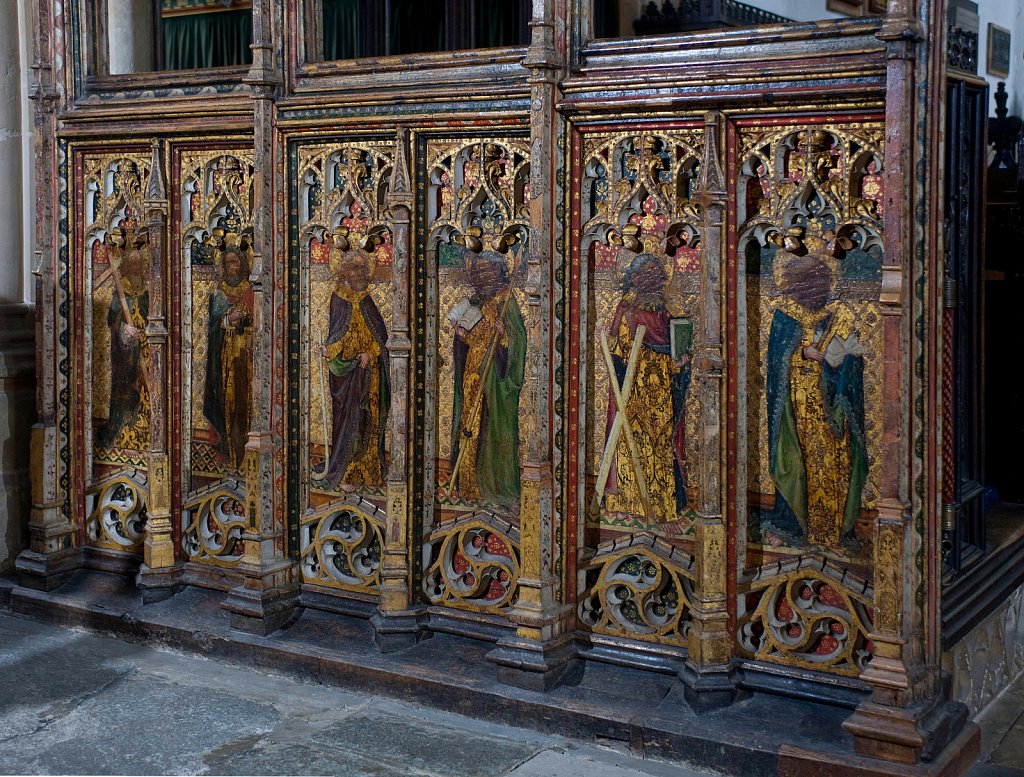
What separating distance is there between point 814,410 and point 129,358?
10.5ft

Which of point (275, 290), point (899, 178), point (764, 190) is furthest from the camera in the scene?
point (275, 290)

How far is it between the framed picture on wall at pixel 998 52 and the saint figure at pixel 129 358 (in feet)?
17.4

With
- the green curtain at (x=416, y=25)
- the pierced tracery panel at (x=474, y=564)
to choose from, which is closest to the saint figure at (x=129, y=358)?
the pierced tracery panel at (x=474, y=564)

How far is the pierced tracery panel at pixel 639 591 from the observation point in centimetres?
476

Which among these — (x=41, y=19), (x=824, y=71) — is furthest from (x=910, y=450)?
(x=41, y=19)

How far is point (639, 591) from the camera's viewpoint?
190 inches

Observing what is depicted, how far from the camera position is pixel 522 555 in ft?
16.1

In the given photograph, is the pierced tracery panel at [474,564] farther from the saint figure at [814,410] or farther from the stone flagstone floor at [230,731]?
the saint figure at [814,410]

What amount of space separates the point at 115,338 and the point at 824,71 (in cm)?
347

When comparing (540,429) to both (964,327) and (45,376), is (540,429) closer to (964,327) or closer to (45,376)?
(964,327)

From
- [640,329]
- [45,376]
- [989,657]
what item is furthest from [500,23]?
[989,657]

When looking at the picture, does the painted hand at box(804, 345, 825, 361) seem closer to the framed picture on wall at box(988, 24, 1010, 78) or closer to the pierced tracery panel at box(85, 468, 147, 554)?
the pierced tracery panel at box(85, 468, 147, 554)

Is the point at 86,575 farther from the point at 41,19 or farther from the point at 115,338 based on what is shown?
the point at 41,19

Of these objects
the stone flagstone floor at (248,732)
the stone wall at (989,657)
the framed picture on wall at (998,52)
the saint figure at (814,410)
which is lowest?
the stone flagstone floor at (248,732)
